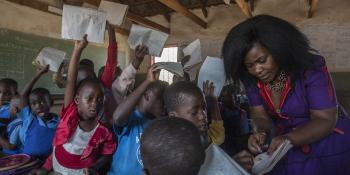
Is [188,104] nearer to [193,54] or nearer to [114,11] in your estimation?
[193,54]

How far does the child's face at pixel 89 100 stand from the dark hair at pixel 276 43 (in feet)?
2.61

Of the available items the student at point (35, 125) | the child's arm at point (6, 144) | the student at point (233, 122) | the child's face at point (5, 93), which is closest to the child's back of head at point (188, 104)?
the student at point (233, 122)

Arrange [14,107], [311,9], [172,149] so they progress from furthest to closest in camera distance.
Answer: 1. [311,9]
2. [14,107]
3. [172,149]

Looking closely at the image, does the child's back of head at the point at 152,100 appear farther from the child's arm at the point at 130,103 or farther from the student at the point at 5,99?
the student at the point at 5,99

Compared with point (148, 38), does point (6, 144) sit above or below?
below

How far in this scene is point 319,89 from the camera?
46.7 inches

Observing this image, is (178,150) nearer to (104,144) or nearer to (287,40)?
(287,40)

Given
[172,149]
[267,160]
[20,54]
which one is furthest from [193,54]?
[20,54]

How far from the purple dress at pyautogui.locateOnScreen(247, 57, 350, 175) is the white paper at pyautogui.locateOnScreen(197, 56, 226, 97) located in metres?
0.41

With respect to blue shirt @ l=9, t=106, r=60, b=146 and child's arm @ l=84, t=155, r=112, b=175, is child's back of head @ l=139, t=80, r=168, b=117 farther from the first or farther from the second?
blue shirt @ l=9, t=106, r=60, b=146

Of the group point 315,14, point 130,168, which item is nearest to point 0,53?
point 130,168

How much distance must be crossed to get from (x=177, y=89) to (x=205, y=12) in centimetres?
616

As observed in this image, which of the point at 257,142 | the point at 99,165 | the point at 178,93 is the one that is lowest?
the point at 99,165

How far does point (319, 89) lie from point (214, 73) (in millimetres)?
596
